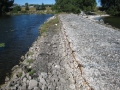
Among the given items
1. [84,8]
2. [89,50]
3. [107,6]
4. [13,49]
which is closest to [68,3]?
[84,8]

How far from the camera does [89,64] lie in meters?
13.5

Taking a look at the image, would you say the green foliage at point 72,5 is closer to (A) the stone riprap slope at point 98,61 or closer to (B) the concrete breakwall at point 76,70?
(A) the stone riprap slope at point 98,61

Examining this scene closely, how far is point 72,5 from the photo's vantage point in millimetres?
82062

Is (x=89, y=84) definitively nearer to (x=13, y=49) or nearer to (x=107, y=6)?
Answer: (x=13, y=49)

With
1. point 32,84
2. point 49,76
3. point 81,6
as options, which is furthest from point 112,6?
point 32,84

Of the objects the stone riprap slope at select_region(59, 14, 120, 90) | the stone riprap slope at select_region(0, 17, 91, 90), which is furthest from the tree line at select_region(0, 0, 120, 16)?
the stone riprap slope at select_region(0, 17, 91, 90)

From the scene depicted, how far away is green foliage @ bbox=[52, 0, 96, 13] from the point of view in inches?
3207

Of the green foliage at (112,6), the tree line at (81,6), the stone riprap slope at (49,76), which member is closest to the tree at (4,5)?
the tree line at (81,6)

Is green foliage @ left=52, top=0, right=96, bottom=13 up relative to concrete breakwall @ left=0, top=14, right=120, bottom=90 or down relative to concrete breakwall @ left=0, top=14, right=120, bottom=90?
up

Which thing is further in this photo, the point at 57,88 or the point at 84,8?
the point at 84,8

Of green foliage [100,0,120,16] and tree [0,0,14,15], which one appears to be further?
tree [0,0,14,15]

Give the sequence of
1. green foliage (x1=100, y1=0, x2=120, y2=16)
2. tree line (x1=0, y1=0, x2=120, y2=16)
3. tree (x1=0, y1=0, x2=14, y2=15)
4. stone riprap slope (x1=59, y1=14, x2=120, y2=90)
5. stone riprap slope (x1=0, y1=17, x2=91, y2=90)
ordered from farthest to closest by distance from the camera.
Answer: tree (x1=0, y1=0, x2=14, y2=15)
green foliage (x1=100, y1=0, x2=120, y2=16)
tree line (x1=0, y1=0, x2=120, y2=16)
stone riprap slope (x1=0, y1=17, x2=91, y2=90)
stone riprap slope (x1=59, y1=14, x2=120, y2=90)

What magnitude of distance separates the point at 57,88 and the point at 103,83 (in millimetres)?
3220

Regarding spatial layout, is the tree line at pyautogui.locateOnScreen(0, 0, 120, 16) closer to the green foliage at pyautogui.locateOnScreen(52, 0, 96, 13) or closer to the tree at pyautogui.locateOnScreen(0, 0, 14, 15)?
the green foliage at pyautogui.locateOnScreen(52, 0, 96, 13)
